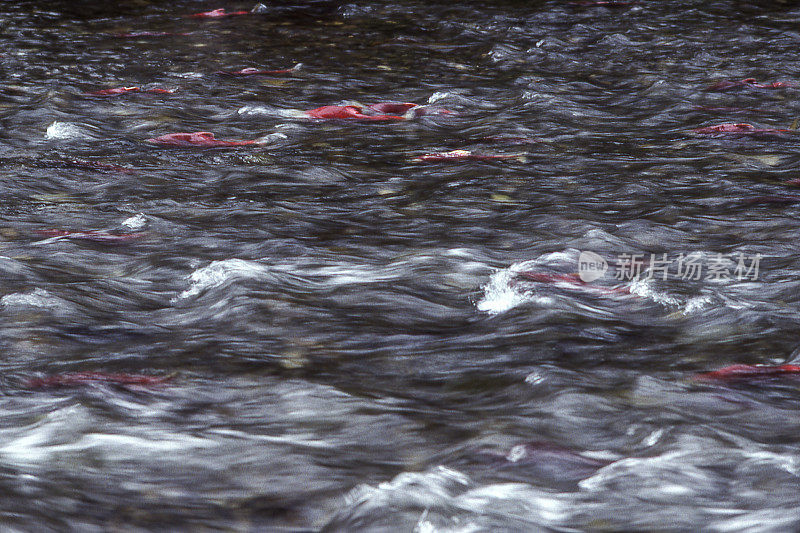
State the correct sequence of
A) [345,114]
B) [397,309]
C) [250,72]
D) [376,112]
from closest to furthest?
[397,309], [345,114], [376,112], [250,72]

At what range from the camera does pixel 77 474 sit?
3.05 metres

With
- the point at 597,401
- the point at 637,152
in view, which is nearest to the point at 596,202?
the point at 637,152

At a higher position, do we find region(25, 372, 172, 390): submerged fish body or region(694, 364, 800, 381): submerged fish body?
region(25, 372, 172, 390): submerged fish body

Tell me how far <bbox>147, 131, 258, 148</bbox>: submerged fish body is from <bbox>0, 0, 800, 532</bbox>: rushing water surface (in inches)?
5.5

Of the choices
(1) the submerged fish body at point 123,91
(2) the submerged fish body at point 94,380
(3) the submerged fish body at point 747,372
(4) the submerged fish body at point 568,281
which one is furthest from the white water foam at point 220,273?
(1) the submerged fish body at point 123,91

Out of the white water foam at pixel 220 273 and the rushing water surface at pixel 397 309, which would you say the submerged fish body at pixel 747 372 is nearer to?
the rushing water surface at pixel 397 309

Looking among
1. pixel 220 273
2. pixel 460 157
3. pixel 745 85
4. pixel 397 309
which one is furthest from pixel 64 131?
pixel 745 85

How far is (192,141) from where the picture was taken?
700cm

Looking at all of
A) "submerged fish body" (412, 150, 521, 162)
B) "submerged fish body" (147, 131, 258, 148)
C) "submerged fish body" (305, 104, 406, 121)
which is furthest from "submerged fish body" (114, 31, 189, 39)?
"submerged fish body" (412, 150, 521, 162)

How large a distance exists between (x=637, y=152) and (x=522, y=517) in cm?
426

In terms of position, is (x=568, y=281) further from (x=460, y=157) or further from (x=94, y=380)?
(x=460, y=157)

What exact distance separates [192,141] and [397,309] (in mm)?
3201

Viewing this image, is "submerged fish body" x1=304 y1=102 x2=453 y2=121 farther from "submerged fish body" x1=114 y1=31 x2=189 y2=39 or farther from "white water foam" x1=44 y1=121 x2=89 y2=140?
"submerged fish body" x1=114 y1=31 x2=189 y2=39

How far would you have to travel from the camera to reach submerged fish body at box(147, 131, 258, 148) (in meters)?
6.94
